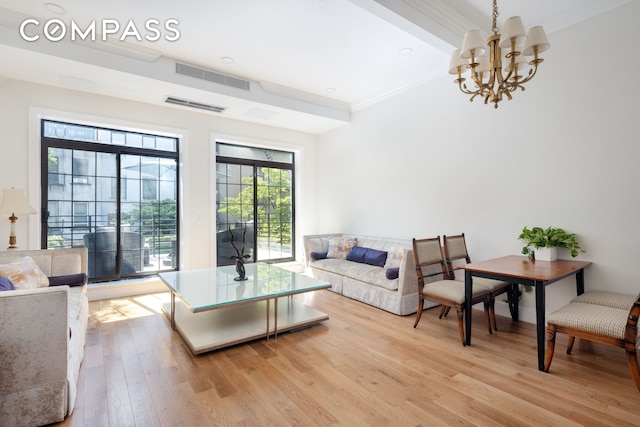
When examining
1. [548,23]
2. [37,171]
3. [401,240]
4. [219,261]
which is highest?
[548,23]

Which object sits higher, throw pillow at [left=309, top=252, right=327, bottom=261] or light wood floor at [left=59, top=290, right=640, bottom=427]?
throw pillow at [left=309, top=252, right=327, bottom=261]

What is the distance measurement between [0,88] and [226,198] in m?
2.98

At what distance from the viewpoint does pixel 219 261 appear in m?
5.32

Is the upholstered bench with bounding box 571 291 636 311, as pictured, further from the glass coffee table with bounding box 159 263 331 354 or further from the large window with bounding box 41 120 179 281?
the large window with bounding box 41 120 179 281

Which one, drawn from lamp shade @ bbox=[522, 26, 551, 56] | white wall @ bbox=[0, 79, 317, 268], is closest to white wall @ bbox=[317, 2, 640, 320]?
lamp shade @ bbox=[522, 26, 551, 56]

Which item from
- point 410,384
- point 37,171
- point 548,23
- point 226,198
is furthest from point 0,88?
point 548,23

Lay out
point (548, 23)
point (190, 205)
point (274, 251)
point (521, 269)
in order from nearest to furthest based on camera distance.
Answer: point (521, 269) < point (548, 23) < point (190, 205) < point (274, 251)

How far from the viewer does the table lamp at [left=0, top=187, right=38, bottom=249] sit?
330 centimetres

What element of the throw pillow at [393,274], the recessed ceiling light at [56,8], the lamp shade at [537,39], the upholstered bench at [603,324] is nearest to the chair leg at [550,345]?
the upholstered bench at [603,324]

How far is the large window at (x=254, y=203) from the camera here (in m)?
5.39

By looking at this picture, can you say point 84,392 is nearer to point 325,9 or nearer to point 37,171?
point 37,171

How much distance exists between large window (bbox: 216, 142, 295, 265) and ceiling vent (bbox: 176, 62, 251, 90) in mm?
1332

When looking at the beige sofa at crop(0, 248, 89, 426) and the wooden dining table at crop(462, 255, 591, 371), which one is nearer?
the beige sofa at crop(0, 248, 89, 426)
